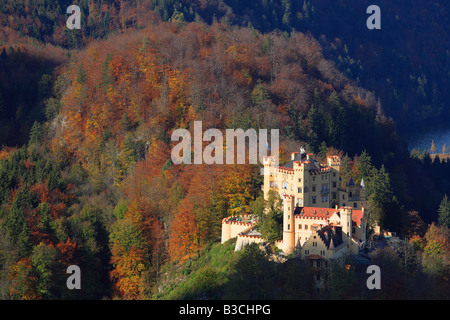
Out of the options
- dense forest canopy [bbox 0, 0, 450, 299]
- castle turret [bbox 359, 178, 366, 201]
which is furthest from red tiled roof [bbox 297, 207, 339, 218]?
castle turret [bbox 359, 178, 366, 201]

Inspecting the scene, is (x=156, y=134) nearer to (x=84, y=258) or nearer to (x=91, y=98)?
(x=91, y=98)

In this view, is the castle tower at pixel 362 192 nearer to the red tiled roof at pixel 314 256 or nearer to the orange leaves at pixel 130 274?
the red tiled roof at pixel 314 256

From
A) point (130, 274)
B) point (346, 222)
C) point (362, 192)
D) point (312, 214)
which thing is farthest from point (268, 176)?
point (130, 274)

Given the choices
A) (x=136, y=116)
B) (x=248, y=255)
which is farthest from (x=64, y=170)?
(x=248, y=255)

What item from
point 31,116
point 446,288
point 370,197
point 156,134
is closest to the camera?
point 446,288

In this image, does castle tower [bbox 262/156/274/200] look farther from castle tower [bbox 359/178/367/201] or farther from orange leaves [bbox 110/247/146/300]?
orange leaves [bbox 110/247/146/300]
